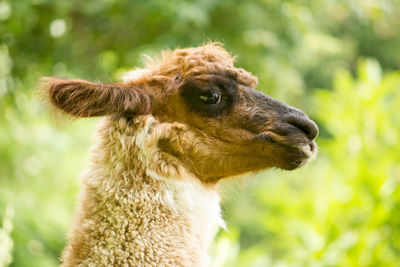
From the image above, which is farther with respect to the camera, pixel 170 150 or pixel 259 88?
pixel 259 88

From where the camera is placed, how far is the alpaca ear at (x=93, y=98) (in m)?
2.80

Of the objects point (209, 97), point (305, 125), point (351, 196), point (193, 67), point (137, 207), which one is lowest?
point (137, 207)

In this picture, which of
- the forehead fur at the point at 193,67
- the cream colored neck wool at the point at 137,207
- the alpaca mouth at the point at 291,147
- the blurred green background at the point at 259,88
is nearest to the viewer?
the cream colored neck wool at the point at 137,207

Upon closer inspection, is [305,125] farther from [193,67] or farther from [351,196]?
[351,196]

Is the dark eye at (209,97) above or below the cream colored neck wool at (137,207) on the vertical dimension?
above

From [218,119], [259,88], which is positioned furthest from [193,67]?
[259,88]

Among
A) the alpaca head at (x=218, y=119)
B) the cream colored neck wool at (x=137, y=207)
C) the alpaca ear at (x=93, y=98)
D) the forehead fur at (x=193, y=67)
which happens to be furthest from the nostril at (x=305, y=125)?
the alpaca ear at (x=93, y=98)

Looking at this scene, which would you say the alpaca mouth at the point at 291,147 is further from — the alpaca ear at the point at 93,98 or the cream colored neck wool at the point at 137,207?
the alpaca ear at the point at 93,98

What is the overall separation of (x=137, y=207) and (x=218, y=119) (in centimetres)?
70

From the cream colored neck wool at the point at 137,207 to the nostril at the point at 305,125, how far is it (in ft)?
2.08

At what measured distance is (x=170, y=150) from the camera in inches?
121

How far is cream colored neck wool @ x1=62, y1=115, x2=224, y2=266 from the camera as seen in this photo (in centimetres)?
279

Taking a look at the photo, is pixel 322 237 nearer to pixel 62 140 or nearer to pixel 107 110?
pixel 62 140

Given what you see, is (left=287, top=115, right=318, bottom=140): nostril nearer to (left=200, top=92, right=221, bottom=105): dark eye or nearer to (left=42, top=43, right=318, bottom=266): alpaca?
(left=42, top=43, right=318, bottom=266): alpaca
